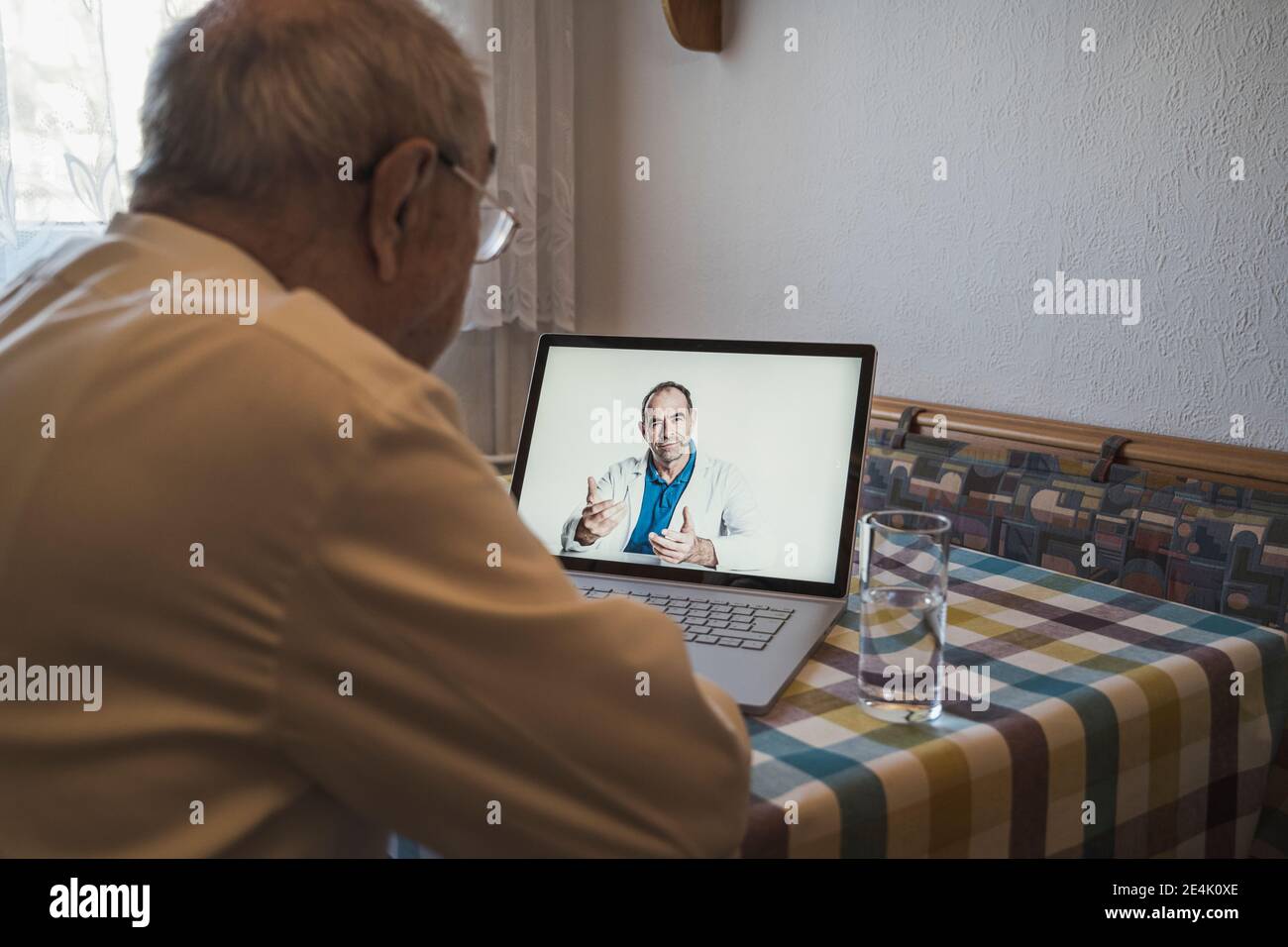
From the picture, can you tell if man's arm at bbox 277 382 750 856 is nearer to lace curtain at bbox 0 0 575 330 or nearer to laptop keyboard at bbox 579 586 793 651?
laptop keyboard at bbox 579 586 793 651

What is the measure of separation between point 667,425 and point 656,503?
0.09m

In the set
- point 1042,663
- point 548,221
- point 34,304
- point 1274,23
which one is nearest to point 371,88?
point 34,304

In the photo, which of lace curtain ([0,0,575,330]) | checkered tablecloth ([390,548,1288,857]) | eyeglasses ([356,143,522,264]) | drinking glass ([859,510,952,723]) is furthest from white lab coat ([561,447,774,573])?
lace curtain ([0,0,575,330])

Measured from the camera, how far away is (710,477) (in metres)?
1.15

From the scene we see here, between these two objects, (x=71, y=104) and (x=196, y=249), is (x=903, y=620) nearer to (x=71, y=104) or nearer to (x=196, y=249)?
(x=196, y=249)

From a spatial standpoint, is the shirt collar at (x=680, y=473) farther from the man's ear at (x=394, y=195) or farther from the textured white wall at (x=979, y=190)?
the textured white wall at (x=979, y=190)

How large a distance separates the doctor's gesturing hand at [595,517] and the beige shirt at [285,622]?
1.80ft

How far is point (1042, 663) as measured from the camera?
0.92 metres

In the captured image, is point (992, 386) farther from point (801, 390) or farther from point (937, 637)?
point (937, 637)

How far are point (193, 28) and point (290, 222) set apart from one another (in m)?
0.15

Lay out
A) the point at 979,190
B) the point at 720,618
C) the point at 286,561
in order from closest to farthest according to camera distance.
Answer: the point at 286,561
the point at 720,618
the point at 979,190

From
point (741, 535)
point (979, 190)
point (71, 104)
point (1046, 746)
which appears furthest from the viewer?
point (71, 104)

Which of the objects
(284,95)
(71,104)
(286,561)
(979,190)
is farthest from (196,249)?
(71,104)

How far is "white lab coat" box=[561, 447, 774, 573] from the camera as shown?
Result: 1.12m
